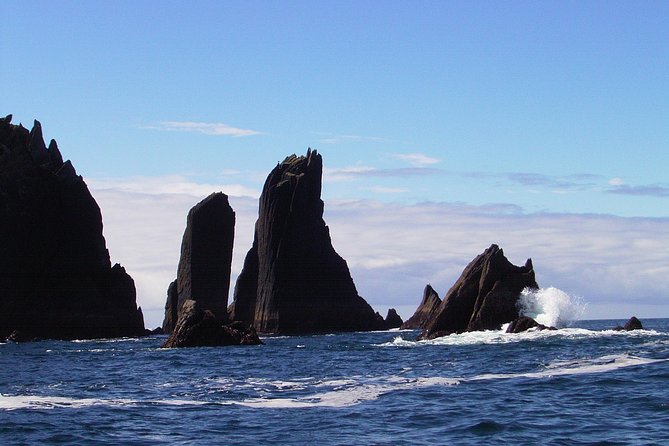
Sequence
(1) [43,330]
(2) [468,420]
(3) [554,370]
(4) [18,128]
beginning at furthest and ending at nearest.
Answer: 1. (4) [18,128]
2. (1) [43,330]
3. (3) [554,370]
4. (2) [468,420]

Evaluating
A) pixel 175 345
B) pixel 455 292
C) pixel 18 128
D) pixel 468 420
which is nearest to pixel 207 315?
pixel 175 345

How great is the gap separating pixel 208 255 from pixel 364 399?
11146cm

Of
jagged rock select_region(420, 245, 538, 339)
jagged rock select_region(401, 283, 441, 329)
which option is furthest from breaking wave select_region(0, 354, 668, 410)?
jagged rock select_region(401, 283, 441, 329)

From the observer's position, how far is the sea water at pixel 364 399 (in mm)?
24234

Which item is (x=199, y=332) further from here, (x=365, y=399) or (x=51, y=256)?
(x=51, y=256)

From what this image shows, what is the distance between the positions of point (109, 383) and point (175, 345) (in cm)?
3223

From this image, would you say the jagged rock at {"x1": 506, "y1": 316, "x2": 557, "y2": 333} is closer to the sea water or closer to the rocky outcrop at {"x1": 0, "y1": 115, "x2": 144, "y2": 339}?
the sea water

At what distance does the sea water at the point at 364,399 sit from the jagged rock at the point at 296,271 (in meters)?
80.3

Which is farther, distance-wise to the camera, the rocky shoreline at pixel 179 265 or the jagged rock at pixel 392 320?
the jagged rock at pixel 392 320

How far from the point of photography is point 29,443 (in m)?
23.8

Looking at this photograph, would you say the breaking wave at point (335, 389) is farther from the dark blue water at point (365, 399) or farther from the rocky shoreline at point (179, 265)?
the rocky shoreline at point (179, 265)

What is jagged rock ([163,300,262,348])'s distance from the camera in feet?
238

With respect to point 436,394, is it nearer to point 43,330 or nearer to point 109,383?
point 109,383

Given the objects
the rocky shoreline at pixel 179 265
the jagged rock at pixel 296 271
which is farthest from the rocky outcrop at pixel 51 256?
the jagged rock at pixel 296 271
